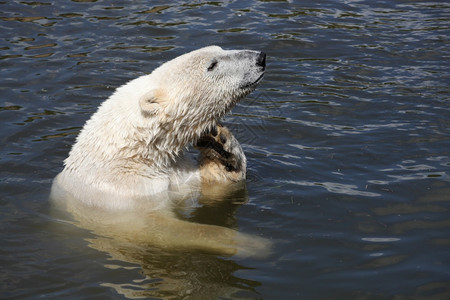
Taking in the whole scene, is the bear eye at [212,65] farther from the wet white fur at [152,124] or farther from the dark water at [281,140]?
the dark water at [281,140]

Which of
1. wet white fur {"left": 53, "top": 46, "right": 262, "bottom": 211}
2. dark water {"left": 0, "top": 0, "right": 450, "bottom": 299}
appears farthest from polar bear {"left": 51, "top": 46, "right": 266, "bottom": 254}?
dark water {"left": 0, "top": 0, "right": 450, "bottom": 299}

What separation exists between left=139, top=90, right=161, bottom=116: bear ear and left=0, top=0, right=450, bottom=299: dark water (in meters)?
1.14

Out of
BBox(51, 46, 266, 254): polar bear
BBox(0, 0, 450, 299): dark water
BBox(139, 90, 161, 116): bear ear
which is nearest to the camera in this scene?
BBox(0, 0, 450, 299): dark water

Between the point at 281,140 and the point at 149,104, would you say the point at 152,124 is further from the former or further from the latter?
the point at 281,140

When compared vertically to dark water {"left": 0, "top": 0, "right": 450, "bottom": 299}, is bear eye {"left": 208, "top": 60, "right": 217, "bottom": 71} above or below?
above

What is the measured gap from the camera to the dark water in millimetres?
5676

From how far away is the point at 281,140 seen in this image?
27.0 feet

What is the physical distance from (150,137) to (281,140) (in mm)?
2216

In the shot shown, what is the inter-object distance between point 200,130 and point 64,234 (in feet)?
5.05

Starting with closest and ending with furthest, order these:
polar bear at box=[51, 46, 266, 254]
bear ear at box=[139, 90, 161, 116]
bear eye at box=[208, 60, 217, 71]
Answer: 1. bear ear at box=[139, 90, 161, 116]
2. polar bear at box=[51, 46, 266, 254]
3. bear eye at box=[208, 60, 217, 71]

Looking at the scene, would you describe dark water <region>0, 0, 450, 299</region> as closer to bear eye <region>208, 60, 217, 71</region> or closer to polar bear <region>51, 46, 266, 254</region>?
polar bear <region>51, 46, 266, 254</region>

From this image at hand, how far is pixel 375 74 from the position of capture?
9.75 meters

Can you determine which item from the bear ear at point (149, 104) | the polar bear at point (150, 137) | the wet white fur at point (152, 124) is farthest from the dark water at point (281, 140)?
the bear ear at point (149, 104)

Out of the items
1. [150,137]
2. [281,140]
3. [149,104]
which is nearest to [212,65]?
[149,104]
